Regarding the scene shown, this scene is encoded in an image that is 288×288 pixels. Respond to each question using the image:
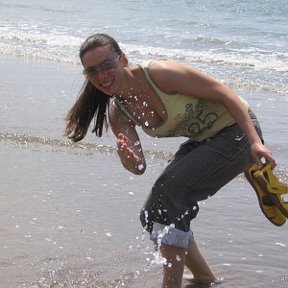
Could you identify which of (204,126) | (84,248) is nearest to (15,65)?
(84,248)

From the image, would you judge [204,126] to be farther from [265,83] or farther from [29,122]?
[265,83]

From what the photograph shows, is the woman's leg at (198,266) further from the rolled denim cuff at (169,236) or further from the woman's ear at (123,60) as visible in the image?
the woman's ear at (123,60)

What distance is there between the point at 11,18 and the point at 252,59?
8551 mm

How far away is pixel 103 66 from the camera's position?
3.64 meters

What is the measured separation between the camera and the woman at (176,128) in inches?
142

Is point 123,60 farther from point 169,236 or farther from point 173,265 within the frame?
point 173,265

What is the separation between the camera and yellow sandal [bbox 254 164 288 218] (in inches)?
140

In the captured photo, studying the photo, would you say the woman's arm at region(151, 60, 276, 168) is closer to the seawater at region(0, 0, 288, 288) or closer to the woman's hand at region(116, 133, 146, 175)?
the woman's hand at region(116, 133, 146, 175)

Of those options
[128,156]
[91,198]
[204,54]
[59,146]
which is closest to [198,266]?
[128,156]

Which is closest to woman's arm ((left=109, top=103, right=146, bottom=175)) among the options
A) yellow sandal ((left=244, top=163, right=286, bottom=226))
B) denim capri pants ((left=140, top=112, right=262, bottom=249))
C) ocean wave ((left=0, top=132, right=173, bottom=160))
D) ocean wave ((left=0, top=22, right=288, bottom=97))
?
denim capri pants ((left=140, top=112, right=262, bottom=249))

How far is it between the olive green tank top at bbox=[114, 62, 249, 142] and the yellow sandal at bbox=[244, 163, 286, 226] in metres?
0.30

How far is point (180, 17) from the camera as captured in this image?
21125 millimetres

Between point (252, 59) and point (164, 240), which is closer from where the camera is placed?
point (164, 240)

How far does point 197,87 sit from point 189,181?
468mm
